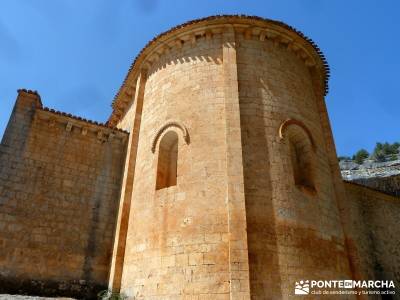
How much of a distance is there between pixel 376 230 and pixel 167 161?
8999 millimetres

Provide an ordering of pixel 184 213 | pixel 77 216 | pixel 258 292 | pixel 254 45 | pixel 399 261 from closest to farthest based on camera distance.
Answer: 1. pixel 258 292
2. pixel 184 213
3. pixel 77 216
4. pixel 254 45
5. pixel 399 261

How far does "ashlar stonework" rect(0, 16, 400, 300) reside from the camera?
7105mm

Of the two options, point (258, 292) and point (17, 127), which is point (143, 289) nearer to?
point (258, 292)

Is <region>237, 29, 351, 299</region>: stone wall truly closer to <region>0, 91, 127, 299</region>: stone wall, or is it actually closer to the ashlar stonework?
the ashlar stonework

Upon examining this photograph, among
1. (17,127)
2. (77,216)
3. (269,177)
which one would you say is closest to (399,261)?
(269,177)

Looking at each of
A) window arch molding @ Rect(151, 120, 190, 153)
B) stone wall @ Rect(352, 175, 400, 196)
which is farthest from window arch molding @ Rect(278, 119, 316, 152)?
stone wall @ Rect(352, 175, 400, 196)

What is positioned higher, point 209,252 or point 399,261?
point 399,261

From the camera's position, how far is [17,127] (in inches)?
372

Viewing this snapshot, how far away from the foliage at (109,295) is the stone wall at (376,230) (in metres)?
8.06

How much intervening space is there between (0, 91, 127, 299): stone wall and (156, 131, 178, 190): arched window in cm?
196

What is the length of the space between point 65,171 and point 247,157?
534cm

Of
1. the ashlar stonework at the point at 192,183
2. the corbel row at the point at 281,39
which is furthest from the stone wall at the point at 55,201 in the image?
the corbel row at the point at 281,39

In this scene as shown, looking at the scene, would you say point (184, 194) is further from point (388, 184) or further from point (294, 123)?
point (388, 184)

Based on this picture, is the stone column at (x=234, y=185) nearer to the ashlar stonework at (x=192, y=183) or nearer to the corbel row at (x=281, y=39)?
the ashlar stonework at (x=192, y=183)
